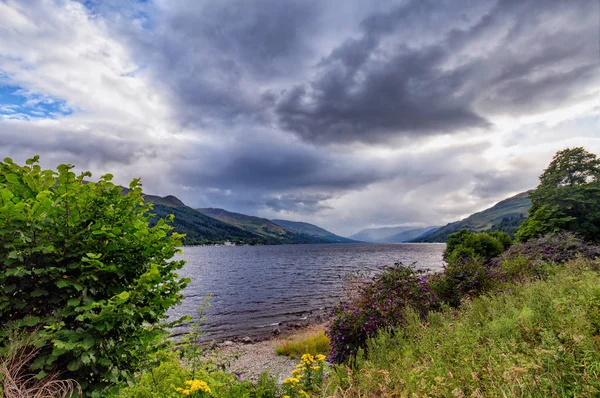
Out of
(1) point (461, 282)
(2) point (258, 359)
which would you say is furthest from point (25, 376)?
(2) point (258, 359)

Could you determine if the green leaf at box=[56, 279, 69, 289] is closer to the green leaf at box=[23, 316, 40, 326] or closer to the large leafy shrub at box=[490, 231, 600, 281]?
the green leaf at box=[23, 316, 40, 326]

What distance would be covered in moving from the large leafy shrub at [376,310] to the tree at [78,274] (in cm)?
723

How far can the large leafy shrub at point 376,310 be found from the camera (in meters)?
9.98

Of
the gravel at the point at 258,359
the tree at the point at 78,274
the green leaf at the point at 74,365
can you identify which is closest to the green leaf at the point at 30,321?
the tree at the point at 78,274

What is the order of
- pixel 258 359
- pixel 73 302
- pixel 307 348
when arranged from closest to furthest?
1. pixel 73 302
2. pixel 307 348
3. pixel 258 359

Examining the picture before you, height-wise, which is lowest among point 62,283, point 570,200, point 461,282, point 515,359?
point 461,282

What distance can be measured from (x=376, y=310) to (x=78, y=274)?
362 inches

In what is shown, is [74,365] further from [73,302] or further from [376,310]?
[376,310]

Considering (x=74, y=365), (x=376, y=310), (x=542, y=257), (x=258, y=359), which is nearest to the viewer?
(x=74, y=365)

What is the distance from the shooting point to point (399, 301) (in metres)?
10.8

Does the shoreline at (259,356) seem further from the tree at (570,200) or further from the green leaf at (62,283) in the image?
the tree at (570,200)

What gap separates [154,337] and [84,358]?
981 millimetres

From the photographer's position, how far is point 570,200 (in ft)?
108

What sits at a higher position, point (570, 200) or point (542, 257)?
point (570, 200)
